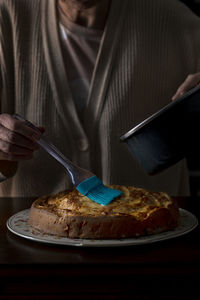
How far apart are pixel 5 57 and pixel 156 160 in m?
0.82

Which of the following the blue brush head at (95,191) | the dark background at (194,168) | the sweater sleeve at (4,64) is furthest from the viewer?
the dark background at (194,168)

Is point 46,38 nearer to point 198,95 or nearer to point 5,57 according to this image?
point 5,57

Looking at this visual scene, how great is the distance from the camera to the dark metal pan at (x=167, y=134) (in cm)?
81

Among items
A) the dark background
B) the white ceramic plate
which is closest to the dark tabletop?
the white ceramic plate

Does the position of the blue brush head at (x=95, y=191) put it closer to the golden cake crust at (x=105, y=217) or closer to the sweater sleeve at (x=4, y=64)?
the golden cake crust at (x=105, y=217)

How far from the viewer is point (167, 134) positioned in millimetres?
844

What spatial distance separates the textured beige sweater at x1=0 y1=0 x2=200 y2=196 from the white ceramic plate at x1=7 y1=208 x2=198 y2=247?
0.54 meters

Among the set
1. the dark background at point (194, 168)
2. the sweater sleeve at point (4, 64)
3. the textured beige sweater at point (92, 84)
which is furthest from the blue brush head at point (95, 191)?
the dark background at point (194, 168)

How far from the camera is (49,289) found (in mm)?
646

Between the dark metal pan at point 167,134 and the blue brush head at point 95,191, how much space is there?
119 millimetres

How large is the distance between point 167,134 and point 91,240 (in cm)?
27

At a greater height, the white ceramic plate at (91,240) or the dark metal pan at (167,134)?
the dark metal pan at (167,134)

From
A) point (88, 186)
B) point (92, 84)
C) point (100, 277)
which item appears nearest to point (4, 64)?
point (92, 84)

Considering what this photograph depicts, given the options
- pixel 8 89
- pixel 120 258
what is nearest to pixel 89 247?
pixel 120 258
